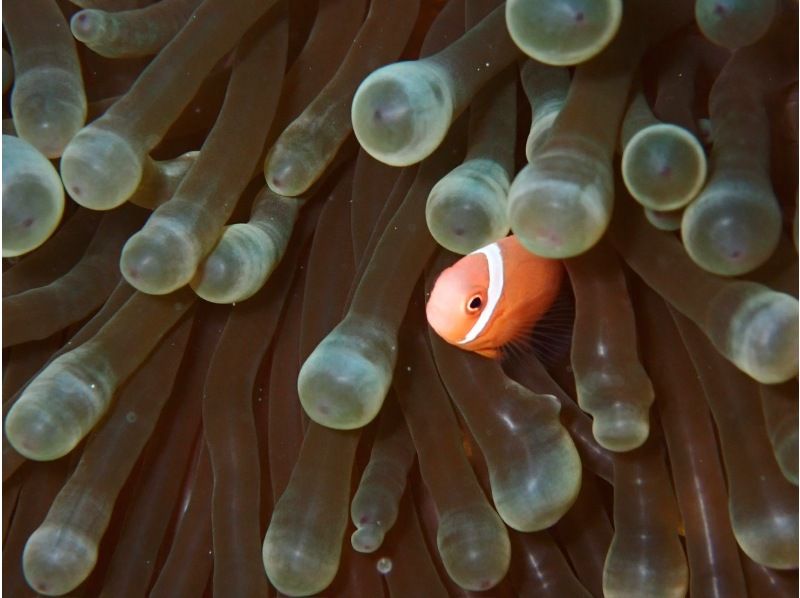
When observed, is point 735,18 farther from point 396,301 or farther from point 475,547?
point 475,547

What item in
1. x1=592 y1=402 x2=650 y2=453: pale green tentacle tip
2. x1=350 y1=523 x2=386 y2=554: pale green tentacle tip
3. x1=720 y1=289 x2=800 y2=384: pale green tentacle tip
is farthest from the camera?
x1=350 y1=523 x2=386 y2=554: pale green tentacle tip

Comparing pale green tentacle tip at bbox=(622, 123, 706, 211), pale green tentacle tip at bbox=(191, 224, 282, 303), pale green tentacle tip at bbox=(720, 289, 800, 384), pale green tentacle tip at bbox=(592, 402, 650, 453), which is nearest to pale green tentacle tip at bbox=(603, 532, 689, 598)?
pale green tentacle tip at bbox=(592, 402, 650, 453)

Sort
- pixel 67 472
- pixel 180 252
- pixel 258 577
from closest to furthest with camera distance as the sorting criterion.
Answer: pixel 180 252 → pixel 258 577 → pixel 67 472

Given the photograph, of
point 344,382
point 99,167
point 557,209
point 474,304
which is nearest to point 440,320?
point 474,304

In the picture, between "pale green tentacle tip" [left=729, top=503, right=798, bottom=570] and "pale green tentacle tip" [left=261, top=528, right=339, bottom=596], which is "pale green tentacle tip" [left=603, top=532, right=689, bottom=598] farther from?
"pale green tentacle tip" [left=261, top=528, right=339, bottom=596]

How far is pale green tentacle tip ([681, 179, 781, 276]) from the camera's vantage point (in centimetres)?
65

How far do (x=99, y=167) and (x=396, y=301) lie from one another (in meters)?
0.32

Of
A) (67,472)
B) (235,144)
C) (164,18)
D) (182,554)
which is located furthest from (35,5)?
(182,554)

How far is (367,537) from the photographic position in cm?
83

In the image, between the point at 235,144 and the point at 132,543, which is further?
the point at 132,543

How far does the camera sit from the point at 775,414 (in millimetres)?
710

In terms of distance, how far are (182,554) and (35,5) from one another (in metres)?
0.67

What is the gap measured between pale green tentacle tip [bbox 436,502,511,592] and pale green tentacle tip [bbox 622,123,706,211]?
0.35 metres

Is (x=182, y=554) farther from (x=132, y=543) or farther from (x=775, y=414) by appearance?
(x=775, y=414)
